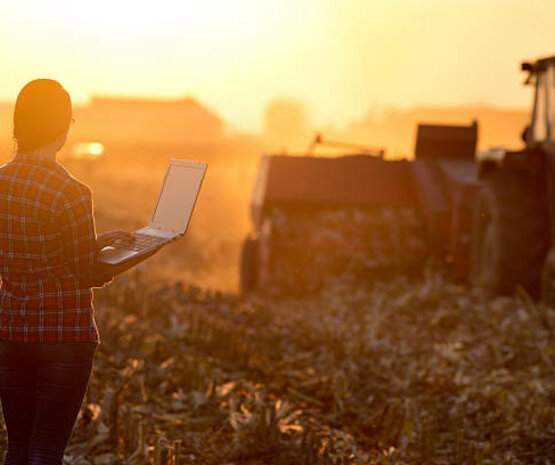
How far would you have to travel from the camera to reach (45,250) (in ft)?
8.18

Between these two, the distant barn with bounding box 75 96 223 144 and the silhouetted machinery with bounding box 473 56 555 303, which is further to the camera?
the distant barn with bounding box 75 96 223 144

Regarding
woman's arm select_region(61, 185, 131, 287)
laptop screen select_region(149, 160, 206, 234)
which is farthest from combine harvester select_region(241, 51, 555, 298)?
woman's arm select_region(61, 185, 131, 287)

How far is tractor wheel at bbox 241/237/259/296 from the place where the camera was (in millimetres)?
9492

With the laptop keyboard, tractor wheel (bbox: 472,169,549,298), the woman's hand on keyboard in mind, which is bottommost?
tractor wheel (bbox: 472,169,549,298)

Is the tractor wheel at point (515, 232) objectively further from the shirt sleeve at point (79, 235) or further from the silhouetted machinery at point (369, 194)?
the shirt sleeve at point (79, 235)

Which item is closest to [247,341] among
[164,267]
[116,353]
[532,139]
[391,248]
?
[116,353]

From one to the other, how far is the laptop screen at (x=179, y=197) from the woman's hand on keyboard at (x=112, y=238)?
223 mm

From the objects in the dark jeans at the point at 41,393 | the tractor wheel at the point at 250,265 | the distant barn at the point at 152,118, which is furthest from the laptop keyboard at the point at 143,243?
the distant barn at the point at 152,118

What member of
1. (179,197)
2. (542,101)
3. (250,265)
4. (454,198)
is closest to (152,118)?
(250,265)

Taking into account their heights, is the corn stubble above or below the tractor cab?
below

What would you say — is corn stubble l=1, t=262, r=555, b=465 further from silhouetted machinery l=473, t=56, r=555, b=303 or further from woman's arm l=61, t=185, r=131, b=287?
woman's arm l=61, t=185, r=131, b=287

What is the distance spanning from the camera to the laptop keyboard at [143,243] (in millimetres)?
2656

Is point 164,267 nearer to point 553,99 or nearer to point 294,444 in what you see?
point 553,99

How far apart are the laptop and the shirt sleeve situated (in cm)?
17
